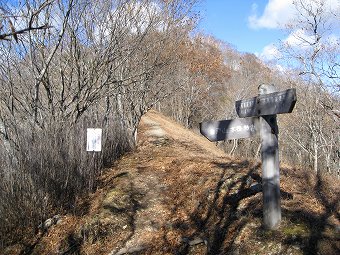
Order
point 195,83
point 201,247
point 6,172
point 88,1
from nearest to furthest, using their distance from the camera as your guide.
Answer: point 201,247 < point 6,172 < point 88,1 < point 195,83

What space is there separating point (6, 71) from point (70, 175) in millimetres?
2345

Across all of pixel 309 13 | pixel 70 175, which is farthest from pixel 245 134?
pixel 309 13

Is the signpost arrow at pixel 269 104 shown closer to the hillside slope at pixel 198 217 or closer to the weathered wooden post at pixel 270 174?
the weathered wooden post at pixel 270 174

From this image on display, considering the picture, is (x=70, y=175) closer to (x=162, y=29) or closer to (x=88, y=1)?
(x=88, y=1)

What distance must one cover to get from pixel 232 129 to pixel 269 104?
0.54 metres

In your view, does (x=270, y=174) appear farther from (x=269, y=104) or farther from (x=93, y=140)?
(x=93, y=140)

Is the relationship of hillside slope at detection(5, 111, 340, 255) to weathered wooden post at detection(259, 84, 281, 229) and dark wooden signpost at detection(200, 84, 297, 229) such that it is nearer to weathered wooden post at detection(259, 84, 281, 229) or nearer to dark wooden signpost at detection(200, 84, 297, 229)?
weathered wooden post at detection(259, 84, 281, 229)

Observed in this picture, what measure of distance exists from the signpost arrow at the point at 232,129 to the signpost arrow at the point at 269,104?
0.13m

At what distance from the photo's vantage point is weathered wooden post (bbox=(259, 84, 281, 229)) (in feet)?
14.3

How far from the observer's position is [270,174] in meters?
4.39

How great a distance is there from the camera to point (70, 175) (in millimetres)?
6672

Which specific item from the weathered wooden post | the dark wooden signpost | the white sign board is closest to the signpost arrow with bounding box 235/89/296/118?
the dark wooden signpost

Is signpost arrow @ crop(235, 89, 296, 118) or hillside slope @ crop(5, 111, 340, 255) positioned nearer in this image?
signpost arrow @ crop(235, 89, 296, 118)

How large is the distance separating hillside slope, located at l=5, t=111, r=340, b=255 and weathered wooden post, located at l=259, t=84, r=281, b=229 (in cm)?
16
